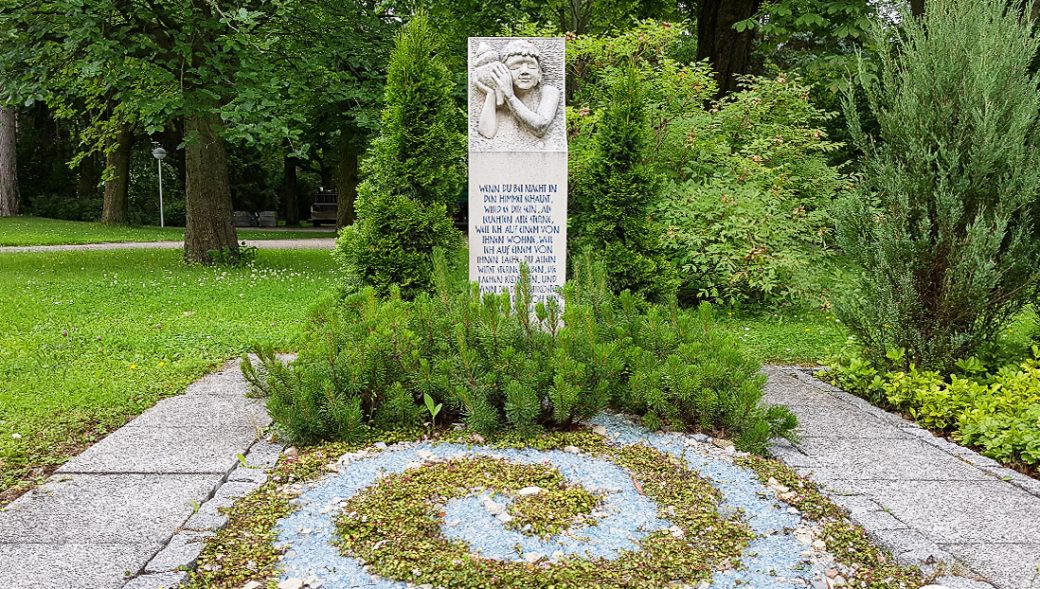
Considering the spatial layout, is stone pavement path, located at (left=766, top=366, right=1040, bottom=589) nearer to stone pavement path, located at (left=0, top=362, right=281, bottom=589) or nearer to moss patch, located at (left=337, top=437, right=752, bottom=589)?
moss patch, located at (left=337, top=437, right=752, bottom=589)

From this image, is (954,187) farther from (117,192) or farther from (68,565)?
(117,192)

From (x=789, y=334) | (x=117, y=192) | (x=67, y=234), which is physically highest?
(x=117, y=192)

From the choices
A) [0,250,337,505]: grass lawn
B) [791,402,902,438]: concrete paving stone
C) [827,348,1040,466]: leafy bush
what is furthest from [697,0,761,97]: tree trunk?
[791,402,902,438]: concrete paving stone

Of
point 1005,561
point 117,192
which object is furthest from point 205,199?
point 117,192

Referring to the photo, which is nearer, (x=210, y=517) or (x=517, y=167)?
(x=210, y=517)

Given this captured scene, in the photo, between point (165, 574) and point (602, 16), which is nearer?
point (165, 574)

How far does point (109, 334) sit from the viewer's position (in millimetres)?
8008

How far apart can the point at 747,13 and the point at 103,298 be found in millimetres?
10751

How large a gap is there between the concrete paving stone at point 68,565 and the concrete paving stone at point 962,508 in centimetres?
330

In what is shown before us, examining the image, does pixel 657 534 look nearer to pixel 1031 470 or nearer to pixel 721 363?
pixel 721 363

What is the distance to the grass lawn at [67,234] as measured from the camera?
1991cm

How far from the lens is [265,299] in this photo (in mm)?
10695

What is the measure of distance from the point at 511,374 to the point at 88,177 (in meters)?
33.0

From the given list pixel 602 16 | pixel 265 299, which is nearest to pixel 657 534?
pixel 265 299
